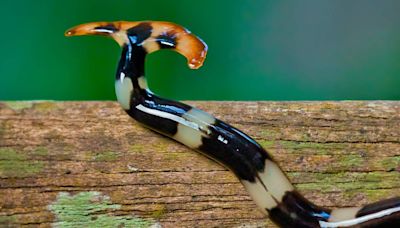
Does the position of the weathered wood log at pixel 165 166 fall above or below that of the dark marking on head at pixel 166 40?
below

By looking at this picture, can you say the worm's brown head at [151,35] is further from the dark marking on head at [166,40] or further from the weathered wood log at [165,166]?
the weathered wood log at [165,166]

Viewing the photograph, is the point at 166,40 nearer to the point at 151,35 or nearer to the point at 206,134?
the point at 151,35

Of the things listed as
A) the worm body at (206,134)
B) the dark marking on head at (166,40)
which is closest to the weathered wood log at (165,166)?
the worm body at (206,134)

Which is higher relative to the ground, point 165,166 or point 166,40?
point 166,40

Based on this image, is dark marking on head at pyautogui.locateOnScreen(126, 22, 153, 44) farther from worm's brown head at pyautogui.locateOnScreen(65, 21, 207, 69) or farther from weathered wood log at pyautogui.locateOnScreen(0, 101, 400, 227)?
weathered wood log at pyautogui.locateOnScreen(0, 101, 400, 227)

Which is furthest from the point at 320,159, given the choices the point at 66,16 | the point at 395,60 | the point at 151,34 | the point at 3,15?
the point at 3,15

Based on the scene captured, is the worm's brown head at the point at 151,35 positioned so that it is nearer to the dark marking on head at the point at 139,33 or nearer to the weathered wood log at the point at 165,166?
the dark marking on head at the point at 139,33

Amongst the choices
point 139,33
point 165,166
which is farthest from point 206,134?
point 139,33
